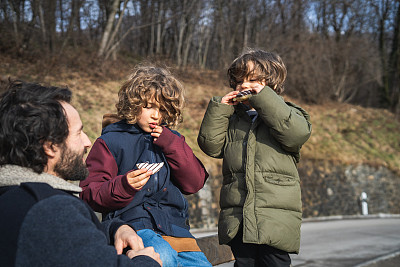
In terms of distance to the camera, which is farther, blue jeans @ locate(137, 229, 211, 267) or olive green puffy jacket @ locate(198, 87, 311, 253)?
olive green puffy jacket @ locate(198, 87, 311, 253)

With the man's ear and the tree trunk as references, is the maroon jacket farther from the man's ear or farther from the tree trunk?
the tree trunk

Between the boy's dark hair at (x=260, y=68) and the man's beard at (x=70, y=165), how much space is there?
1555 mm

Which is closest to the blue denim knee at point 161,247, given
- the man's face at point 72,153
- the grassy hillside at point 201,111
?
the man's face at point 72,153

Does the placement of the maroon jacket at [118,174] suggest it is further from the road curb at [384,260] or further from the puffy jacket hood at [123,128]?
the road curb at [384,260]

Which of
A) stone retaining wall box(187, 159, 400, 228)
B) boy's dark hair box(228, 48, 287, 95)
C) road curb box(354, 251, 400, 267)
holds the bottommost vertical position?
stone retaining wall box(187, 159, 400, 228)

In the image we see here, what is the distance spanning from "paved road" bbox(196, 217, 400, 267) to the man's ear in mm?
4861

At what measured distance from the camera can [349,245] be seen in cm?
839

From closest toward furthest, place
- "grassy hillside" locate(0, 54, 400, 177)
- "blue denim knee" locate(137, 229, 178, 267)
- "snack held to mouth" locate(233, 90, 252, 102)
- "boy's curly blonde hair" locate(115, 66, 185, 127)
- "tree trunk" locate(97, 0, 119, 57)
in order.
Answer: "blue denim knee" locate(137, 229, 178, 267), "boy's curly blonde hair" locate(115, 66, 185, 127), "snack held to mouth" locate(233, 90, 252, 102), "grassy hillside" locate(0, 54, 400, 177), "tree trunk" locate(97, 0, 119, 57)

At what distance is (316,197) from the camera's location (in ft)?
46.6

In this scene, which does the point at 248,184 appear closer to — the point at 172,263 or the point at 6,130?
the point at 172,263

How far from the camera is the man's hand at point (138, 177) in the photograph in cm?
215

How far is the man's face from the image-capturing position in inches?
72.1

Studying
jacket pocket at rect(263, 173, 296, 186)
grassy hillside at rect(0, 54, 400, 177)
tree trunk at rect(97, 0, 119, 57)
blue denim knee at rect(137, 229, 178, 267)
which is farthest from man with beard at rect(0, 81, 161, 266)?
tree trunk at rect(97, 0, 119, 57)

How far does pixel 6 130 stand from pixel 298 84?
20725 mm
